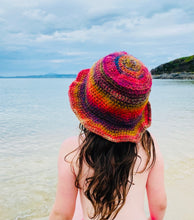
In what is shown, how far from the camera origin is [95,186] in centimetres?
128

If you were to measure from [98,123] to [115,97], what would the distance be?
0.54ft

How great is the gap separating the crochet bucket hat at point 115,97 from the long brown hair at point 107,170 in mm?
79

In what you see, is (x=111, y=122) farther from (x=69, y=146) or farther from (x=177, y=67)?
(x=177, y=67)

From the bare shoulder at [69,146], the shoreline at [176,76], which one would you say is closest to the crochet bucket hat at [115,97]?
the bare shoulder at [69,146]

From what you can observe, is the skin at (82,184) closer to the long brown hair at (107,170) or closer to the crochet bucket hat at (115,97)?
the long brown hair at (107,170)

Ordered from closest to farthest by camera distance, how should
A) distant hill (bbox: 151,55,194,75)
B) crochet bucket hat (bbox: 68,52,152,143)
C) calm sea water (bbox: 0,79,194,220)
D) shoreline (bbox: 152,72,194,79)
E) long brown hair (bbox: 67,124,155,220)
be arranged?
crochet bucket hat (bbox: 68,52,152,143)
long brown hair (bbox: 67,124,155,220)
calm sea water (bbox: 0,79,194,220)
shoreline (bbox: 152,72,194,79)
distant hill (bbox: 151,55,194,75)

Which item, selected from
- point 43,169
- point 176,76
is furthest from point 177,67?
point 43,169

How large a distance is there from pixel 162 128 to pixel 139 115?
5.62m

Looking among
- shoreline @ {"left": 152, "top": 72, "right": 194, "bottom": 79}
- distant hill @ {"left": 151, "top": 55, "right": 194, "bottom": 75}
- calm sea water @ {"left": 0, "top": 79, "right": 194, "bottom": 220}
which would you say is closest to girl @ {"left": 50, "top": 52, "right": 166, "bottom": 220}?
calm sea water @ {"left": 0, "top": 79, "right": 194, "bottom": 220}

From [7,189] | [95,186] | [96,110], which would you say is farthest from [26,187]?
[96,110]

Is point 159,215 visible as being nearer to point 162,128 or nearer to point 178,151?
point 178,151

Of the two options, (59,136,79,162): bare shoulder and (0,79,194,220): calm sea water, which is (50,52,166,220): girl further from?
(0,79,194,220): calm sea water

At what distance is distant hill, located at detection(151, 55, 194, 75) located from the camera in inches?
2579

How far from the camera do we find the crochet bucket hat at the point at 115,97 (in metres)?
1.13
